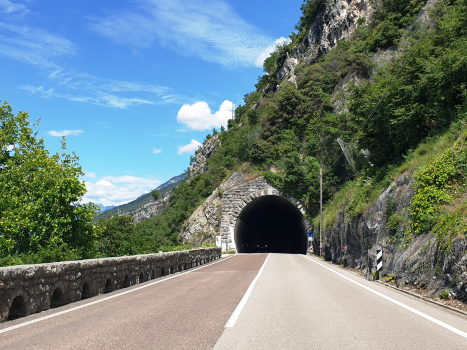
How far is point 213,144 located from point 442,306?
72106 millimetres

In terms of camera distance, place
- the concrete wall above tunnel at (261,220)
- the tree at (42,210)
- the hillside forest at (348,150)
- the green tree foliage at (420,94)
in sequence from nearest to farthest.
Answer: the hillside forest at (348,150)
the green tree foliage at (420,94)
the tree at (42,210)
the concrete wall above tunnel at (261,220)

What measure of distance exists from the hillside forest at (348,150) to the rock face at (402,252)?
557 millimetres

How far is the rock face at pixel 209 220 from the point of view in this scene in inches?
1715

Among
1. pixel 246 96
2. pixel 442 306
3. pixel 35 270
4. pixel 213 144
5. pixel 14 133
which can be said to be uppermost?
pixel 246 96

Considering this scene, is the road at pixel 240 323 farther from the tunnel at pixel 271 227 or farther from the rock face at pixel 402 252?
the tunnel at pixel 271 227

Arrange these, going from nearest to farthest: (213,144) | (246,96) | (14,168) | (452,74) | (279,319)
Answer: (279,319)
(452,74)
(14,168)
(213,144)
(246,96)

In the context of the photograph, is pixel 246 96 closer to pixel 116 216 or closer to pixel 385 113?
pixel 116 216

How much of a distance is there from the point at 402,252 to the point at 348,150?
18.0m

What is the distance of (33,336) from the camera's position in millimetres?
5145

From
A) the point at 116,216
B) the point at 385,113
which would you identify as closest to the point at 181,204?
the point at 116,216

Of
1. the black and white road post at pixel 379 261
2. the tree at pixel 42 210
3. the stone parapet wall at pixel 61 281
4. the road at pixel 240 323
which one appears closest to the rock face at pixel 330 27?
the tree at pixel 42 210

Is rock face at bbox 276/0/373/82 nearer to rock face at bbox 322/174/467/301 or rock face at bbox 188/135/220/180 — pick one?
rock face at bbox 188/135/220/180

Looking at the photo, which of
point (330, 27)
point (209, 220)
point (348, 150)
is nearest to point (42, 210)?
point (348, 150)

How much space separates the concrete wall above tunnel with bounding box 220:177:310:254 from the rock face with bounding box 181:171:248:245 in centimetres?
171
